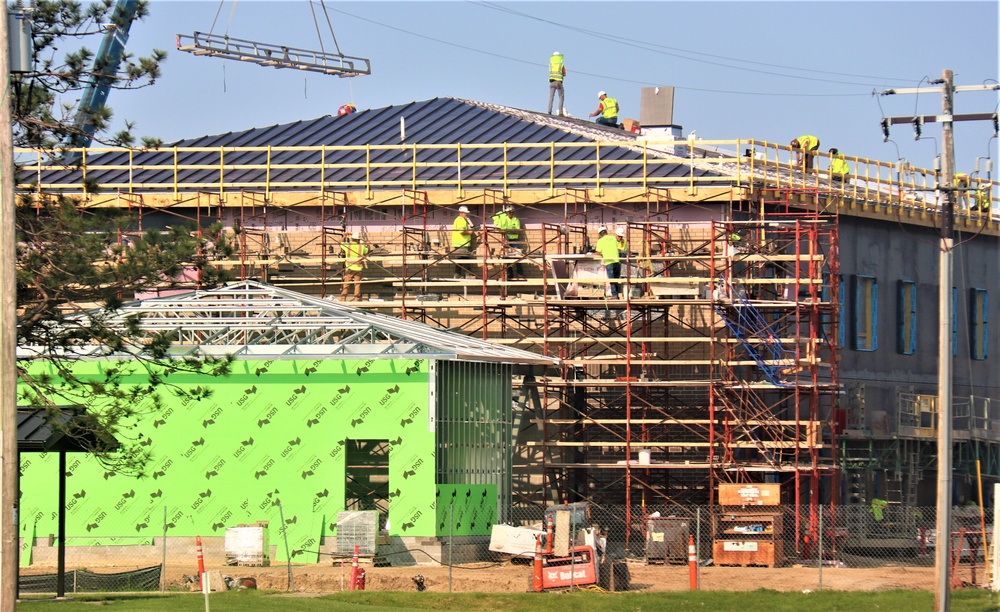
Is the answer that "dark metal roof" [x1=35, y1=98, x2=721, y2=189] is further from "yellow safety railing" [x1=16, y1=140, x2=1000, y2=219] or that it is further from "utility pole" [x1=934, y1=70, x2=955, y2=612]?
"utility pole" [x1=934, y1=70, x2=955, y2=612]

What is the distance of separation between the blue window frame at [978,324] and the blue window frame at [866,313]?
542 cm

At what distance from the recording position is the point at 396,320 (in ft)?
124

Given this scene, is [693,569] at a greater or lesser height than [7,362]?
lesser

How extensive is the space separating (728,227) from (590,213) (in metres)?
4.20

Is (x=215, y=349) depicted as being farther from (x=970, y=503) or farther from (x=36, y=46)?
(x=970, y=503)

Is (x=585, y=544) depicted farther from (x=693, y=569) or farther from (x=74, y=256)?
(x=74, y=256)

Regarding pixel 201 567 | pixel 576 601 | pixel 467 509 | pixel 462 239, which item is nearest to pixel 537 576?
pixel 576 601

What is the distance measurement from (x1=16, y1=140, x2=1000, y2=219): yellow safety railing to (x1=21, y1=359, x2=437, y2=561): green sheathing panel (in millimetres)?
7860

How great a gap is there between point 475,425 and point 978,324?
19.4 metres

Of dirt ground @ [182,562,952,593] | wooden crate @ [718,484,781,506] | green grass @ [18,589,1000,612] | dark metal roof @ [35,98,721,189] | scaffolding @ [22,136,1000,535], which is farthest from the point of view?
dark metal roof @ [35,98,721,189]

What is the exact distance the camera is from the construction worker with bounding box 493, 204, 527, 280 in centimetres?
4016

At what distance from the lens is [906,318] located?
44.9m

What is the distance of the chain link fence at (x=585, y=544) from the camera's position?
32.5 metres

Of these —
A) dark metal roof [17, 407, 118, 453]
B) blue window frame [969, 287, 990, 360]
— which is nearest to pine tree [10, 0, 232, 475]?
dark metal roof [17, 407, 118, 453]
